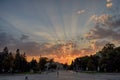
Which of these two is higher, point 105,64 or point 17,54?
point 17,54

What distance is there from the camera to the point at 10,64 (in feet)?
425

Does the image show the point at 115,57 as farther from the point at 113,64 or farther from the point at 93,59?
the point at 93,59

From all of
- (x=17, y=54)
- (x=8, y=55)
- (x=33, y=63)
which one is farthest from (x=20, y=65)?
(x=33, y=63)

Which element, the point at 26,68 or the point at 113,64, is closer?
the point at 113,64

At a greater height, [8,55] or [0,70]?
[8,55]

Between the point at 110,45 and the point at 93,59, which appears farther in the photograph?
the point at 93,59

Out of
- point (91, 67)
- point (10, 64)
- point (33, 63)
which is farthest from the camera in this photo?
point (33, 63)

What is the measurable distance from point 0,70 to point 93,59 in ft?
222

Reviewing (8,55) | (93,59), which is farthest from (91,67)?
(8,55)

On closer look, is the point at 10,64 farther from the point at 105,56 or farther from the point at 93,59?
the point at 93,59

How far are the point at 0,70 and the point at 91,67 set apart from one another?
207ft

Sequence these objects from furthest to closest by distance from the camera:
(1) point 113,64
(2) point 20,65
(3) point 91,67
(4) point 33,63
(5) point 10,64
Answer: (4) point 33,63 < (3) point 91,67 < (2) point 20,65 < (5) point 10,64 < (1) point 113,64

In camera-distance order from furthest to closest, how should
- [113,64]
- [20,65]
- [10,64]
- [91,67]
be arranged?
1. [91,67]
2. [20,65]
3. [10,64]
4. [113,64]

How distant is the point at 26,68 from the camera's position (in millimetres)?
169750
